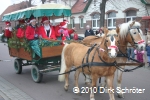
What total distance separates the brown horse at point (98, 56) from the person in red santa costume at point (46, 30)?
1.51 meters

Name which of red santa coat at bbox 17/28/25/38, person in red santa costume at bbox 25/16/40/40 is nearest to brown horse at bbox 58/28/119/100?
person in red santa costume at bbox 25/16/40/40

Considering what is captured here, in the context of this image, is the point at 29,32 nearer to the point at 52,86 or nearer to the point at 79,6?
the point at 52,86

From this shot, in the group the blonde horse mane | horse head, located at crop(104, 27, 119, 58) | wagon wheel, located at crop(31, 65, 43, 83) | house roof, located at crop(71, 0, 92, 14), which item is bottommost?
wagon wheel, located at crop(31, 65, 43, 83)

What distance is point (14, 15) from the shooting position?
7.88 m

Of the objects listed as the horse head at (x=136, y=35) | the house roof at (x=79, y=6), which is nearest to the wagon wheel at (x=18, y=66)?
the horse head at (x=136, y=35)

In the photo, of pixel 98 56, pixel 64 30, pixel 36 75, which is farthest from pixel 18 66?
pixel 98 56

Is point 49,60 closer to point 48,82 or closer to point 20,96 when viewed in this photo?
point 48,82

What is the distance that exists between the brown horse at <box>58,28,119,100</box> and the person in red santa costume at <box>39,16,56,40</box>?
1.51 m

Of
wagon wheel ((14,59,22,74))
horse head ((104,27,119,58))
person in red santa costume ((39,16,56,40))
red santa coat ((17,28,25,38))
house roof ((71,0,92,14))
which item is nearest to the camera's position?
horse head ((104,27,119,58))

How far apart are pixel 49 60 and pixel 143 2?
38.9 feet

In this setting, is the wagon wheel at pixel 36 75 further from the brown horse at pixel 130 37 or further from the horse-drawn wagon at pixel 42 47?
the brown horse at pixel 130 37

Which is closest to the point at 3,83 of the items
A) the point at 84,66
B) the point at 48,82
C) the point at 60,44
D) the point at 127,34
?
the point at 48,82

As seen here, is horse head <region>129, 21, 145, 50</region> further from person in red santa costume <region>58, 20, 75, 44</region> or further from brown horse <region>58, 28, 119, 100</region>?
person in red santa costume <region>58, 20, 75, 44</region>

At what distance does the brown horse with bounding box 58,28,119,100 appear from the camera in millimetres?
4258
